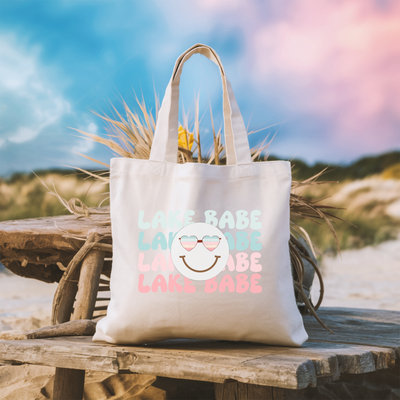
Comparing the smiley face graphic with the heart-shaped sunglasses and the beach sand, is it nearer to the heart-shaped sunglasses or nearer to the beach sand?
the heart-shaped sunglasses

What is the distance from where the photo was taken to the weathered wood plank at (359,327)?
89 centimetres

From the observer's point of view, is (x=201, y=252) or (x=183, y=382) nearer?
(x=201, y=252)

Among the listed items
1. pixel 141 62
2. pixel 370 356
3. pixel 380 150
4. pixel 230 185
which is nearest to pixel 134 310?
pixel 230 185

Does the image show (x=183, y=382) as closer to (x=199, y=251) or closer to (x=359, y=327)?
(x=359, y=327)

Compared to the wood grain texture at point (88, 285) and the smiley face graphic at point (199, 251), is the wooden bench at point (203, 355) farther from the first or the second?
the smiley face graphic at point (199, 251)

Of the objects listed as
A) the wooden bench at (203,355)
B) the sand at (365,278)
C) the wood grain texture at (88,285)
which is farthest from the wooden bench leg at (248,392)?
the sand at (365,278)

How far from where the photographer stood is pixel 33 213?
17.5 ft

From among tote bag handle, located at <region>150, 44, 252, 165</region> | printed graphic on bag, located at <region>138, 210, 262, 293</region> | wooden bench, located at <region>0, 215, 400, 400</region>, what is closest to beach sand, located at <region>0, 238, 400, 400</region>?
wooden bench, located at <region>0, 215, 400, 400</region>

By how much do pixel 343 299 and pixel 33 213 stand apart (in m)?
3.98

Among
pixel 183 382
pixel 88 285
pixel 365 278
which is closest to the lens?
pixel 88 285

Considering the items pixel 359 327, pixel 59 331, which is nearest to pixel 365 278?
pixel 359 327

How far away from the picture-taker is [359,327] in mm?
1126

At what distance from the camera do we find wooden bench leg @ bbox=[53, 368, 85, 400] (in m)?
0.84

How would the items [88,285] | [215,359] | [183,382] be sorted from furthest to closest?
[183,382]
[88,285]
[215,359]
